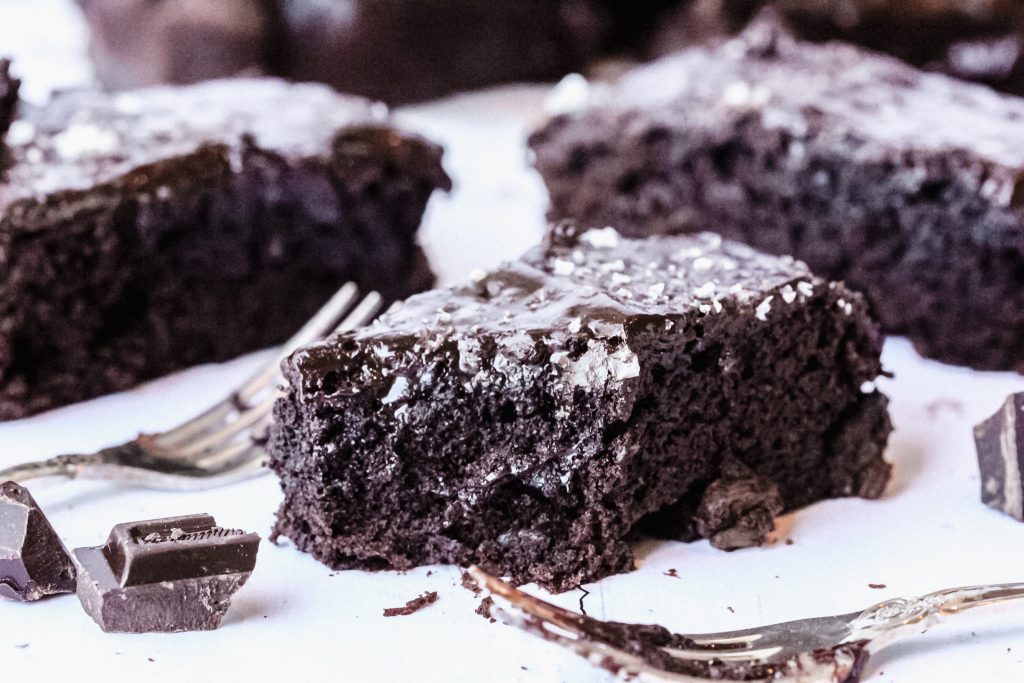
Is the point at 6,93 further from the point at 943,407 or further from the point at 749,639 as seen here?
the point at 943,407

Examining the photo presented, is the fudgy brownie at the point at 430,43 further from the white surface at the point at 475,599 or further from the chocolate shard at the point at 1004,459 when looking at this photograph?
the chocolate shard at the point at 1004,459

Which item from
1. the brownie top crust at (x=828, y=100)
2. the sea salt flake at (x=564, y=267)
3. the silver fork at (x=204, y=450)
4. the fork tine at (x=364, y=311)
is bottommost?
the silver fork at (x=204, y=450)

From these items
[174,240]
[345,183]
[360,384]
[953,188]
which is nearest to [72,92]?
[174,240]

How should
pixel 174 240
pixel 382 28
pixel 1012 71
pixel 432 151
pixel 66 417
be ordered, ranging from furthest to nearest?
pixel 382 28, pixel 1012 71, pixel 432 151, pixel 174 240, pixel 66 417

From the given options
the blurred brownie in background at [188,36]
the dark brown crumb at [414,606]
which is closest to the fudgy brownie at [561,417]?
the dark brown crumb at [414,606]

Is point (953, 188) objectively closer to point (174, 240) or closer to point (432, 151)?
point (432, 151)

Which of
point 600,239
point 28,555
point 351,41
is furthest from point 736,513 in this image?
point 351,41

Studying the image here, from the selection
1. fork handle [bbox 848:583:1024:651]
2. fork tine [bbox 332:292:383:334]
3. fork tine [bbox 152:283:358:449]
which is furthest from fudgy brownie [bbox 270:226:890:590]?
fork tine [bbox 332:292:383:334]
